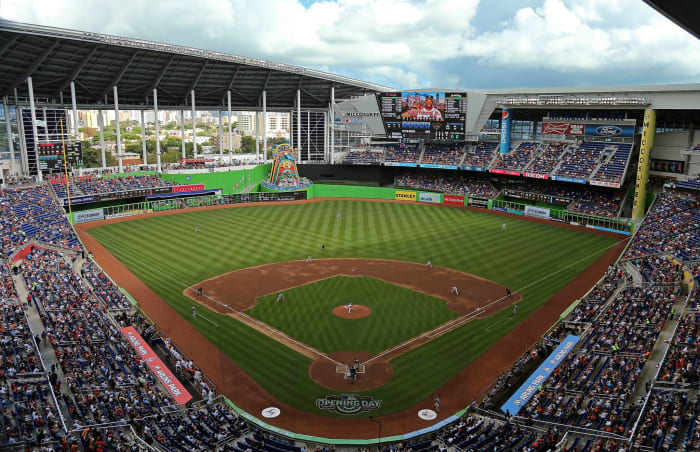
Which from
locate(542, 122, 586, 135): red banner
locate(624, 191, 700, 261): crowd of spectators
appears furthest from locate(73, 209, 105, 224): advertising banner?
locate(542, 122, 586, 135): red banner

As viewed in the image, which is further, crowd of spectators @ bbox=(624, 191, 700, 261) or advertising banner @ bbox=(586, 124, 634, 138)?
advertising banner @ bbox=(586, 124, 634, 138)

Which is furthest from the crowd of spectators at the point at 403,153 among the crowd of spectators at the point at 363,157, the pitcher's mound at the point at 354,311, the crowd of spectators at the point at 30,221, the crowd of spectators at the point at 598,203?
the crowd of spectators at the point at 30,221

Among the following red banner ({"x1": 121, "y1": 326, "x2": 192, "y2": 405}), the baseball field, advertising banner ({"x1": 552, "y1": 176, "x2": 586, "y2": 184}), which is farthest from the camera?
advertising banner ({"x1": 552, "y1": 176, "x2": 586, "y2": 184})

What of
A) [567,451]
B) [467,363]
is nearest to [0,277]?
[467,363]

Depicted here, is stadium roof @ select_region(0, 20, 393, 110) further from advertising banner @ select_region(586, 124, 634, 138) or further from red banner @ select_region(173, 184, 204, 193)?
advertising banner @ select_region(586, 124, 634, 138)

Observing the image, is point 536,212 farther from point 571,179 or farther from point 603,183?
point 603,183
